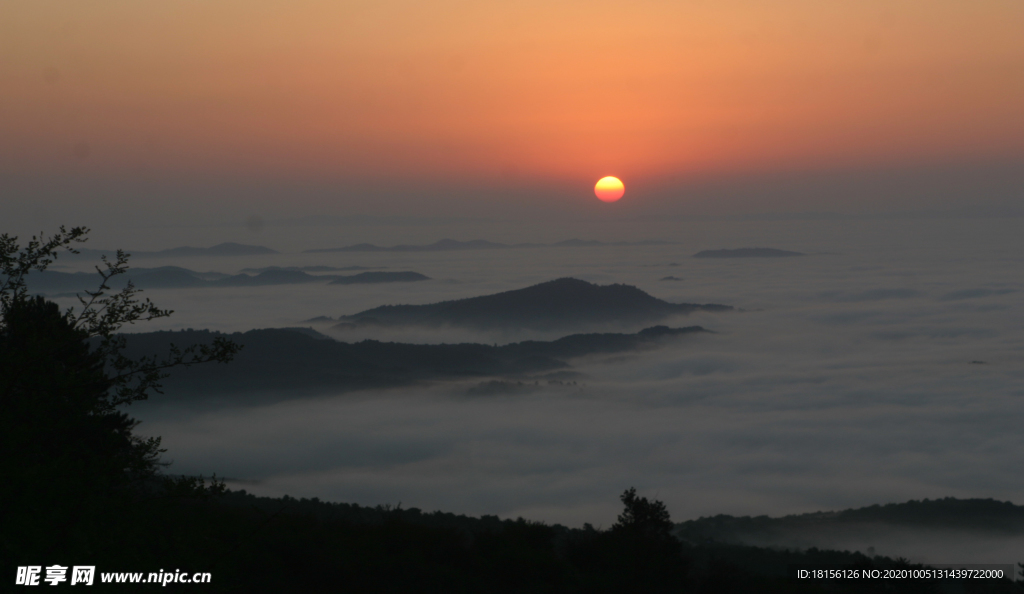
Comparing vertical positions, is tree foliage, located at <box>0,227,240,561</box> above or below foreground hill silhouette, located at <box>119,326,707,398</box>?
below

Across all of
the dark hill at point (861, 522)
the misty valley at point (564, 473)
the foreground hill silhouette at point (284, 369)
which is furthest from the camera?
the foreground hill silhouette at point (284, 369)

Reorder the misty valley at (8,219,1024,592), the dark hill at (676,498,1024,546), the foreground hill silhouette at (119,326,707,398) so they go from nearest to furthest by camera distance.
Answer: the misty valley at (8,219,1024,592) < the dark hill at (676,498,1024,546) < the foreground hill silhouette at (119,326,707,398)

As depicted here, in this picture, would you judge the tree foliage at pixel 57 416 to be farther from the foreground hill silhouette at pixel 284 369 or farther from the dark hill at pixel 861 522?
the foreground hill silhouette at pixel 284 369

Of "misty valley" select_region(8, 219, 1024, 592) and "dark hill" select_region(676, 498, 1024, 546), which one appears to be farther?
"dark hill" select_region(676, 498, 1024, 546)

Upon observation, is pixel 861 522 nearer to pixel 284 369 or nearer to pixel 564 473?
pixel 564 473

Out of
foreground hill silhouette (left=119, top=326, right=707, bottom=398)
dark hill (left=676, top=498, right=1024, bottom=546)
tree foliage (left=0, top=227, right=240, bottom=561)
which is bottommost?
dark hill (left=676, top=498, right=1024, bottom=546)

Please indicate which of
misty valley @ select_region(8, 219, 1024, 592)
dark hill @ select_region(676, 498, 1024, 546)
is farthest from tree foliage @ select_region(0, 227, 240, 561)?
dark hill @ select_region(676, 498, 1024, 546)

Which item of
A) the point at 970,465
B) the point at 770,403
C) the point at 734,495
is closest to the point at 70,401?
the point at 734,495

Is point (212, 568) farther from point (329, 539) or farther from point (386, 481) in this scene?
point (386, 481)

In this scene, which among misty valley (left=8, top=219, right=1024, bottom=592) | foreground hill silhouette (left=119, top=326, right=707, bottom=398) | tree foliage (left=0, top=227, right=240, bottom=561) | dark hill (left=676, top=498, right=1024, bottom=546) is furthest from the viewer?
foreground hill silhouette (left=119, top=326, right=707, bottom=398)

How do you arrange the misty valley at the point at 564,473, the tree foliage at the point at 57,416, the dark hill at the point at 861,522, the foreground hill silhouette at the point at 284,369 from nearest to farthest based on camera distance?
1. the tree foliage at the point at 57,416
2. the misty valley at the point at 564,473
3. the dark hill at the point at 861,522
4. the foreground hill silhouette at the point at 284,369

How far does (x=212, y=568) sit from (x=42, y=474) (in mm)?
2442

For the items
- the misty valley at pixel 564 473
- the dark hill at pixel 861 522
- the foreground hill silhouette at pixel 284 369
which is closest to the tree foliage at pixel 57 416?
the misty valley at pixel 564 473

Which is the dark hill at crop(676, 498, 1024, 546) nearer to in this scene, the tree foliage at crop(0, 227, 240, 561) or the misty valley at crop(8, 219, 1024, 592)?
the misty valley at crop(8, 219, 1024, 592)
